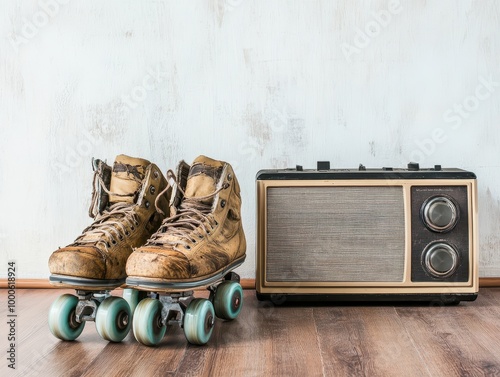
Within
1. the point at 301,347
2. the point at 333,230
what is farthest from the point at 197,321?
the point at 333,230

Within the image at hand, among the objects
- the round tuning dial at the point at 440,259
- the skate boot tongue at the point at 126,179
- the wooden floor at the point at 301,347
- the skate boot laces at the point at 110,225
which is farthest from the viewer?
the round tuning dial at the point at 440,259

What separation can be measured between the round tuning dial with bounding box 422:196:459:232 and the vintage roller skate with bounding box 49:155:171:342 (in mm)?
616

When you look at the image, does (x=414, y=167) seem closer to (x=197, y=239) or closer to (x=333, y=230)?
(x=333, y=230)

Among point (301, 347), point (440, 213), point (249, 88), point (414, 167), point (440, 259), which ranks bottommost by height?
point (301, 347)

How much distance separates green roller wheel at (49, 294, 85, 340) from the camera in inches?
57.5

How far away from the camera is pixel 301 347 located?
1.43 m

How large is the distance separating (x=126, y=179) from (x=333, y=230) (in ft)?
1.65

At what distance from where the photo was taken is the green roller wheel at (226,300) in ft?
5.29

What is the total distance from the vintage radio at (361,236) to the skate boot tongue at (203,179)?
6.9 inches

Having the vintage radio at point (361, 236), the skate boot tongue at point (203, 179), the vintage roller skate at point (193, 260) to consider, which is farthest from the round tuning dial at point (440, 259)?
the skate boot tongue at point (203, 179)

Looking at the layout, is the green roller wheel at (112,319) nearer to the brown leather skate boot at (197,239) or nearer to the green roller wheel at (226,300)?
the brown leather skate boot at (197,239)

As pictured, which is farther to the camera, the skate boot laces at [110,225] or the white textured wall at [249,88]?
the white textured wall at [249,88]

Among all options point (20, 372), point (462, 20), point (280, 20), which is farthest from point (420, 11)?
point (20, 372)

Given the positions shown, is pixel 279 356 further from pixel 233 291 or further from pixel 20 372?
pixel 20 372
